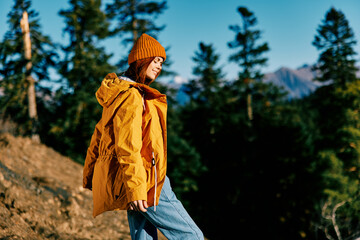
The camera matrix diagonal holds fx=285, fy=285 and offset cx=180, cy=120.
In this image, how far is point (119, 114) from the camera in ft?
6.40

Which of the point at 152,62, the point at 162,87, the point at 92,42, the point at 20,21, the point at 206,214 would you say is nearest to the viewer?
the point at 152,62

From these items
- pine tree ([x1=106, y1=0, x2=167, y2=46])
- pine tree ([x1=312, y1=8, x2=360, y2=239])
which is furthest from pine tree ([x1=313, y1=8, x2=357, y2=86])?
pine tree ([x1=106, y1=0, x2=167, y2=46])

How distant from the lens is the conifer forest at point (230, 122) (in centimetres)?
1583

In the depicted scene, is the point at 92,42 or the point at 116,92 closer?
the point at 116,92

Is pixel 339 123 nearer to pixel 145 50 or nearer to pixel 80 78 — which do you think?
pixel 80 78

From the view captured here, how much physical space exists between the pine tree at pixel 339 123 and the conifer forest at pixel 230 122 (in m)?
0.07

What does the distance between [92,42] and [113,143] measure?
1960 cm

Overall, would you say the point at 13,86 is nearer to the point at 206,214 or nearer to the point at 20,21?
the point at 20,21

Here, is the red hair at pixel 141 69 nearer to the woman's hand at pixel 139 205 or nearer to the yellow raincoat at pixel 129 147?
the yellow raincoat at pixel 129 147

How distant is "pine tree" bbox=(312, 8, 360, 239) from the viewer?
18.3m

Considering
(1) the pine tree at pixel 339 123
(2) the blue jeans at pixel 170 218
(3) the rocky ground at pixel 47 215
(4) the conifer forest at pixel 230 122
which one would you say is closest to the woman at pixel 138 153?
(2) the blue jeans at pixel 170 218

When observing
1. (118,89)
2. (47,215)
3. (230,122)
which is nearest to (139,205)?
(118,89)

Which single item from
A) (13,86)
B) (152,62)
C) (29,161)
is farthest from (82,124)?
(152,62)

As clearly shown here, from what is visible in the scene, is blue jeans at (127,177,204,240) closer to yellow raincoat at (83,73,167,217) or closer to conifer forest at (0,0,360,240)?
yellow raincoat at (83,73,167,217)
